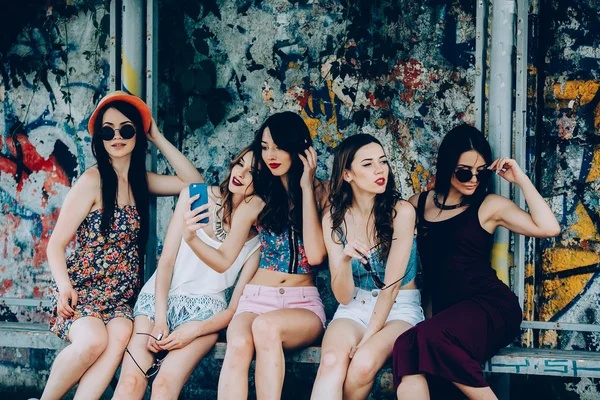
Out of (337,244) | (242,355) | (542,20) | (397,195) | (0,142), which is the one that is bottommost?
(242,355)

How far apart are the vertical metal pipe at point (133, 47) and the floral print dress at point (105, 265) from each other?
2.49ft

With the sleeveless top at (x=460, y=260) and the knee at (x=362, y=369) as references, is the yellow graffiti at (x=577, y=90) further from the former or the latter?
the knee at (x=362, y=369)

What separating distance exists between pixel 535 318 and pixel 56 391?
3.01 meters

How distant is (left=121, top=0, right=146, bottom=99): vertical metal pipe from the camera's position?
3.98m

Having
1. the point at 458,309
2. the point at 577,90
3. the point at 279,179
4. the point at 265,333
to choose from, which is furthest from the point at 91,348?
the point at 577,90

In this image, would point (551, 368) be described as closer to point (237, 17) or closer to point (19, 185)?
point (237, 17)

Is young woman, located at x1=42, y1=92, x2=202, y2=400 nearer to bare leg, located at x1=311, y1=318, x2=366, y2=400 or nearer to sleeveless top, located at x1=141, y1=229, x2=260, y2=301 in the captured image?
sleeveless top, located at x1=141, y1=229, x2=260, y2=301

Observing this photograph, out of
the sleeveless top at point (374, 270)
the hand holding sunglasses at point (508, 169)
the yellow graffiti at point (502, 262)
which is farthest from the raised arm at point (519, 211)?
the sleeveless top at point (374, 270)

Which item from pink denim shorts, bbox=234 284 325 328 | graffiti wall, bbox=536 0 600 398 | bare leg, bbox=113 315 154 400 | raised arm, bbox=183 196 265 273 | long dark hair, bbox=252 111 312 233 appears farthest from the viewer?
graffiti wall, bbox=536 0 600 398

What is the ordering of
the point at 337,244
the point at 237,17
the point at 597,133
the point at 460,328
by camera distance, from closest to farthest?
the point at 460,328 < the point at 337,244 < the point at 597,133 < the point at 237,17

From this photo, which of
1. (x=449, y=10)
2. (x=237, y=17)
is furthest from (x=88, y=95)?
(x=449, y=10)

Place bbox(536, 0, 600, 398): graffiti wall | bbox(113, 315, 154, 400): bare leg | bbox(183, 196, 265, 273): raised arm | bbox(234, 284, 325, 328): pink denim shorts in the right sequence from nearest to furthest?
bbox(113, 315, 154, 400): bare leg < bbox(183, 196, 265, 273): raised arm < bbox(234, 284, 325, 328): pink denim shorts < bbox(536, 0, 600, 398): graffiti wall

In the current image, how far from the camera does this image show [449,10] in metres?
4.58

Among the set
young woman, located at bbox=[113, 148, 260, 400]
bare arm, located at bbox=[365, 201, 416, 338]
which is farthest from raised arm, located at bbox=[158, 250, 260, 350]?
bare arm, located at bbox=[365, 201, 416, 338]
